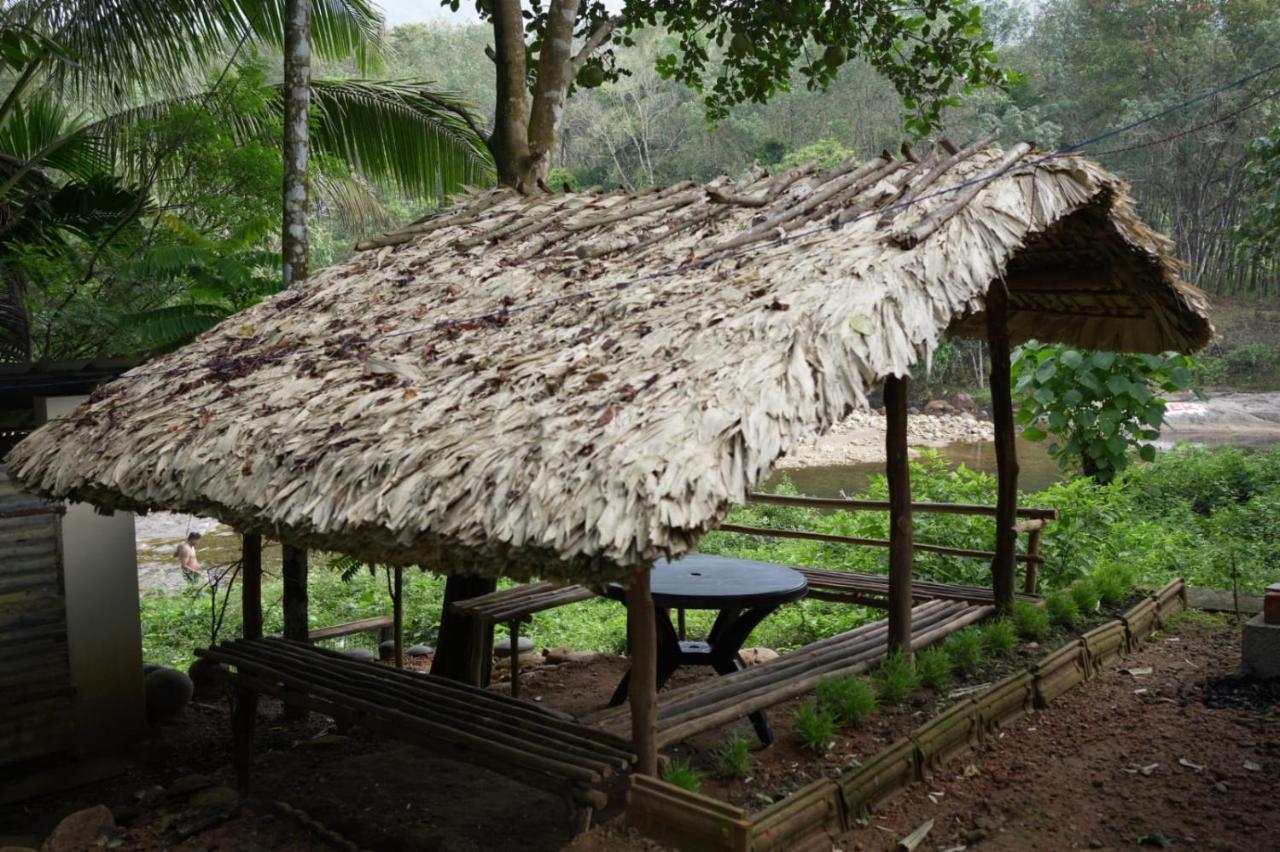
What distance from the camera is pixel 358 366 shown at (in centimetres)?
420

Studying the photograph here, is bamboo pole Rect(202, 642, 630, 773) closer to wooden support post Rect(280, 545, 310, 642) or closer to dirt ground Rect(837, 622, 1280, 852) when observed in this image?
dirt ground Rect(837, 622, 1280, 852)

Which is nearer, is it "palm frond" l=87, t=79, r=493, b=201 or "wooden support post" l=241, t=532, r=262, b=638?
"wooden support post" l=241, t=532, r=262, b=638

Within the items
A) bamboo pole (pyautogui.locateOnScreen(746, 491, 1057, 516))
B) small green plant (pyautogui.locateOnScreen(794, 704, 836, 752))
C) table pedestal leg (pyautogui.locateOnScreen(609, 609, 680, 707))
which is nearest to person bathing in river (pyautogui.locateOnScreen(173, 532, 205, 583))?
bamboo pole (pyautogui.locateOnScreen(746, 491, 1057, 516))

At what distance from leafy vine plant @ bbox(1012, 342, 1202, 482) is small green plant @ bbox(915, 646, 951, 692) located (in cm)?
489

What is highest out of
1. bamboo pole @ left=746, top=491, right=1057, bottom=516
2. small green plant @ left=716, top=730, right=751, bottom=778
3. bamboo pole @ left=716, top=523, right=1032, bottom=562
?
bamboo pole @ left=746, top=491, right=1057, bottom=516

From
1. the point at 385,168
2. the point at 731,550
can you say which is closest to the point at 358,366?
the point at 385,168

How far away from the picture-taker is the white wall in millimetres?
5598

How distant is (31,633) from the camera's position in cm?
546

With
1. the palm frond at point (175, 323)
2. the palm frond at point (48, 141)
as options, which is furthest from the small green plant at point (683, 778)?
the palm frond at point (48, 141)

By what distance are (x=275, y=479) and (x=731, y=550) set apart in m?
8.26

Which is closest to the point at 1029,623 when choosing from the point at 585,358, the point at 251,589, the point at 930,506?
the point at 930,506

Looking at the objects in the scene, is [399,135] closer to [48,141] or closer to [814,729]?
[48,141]

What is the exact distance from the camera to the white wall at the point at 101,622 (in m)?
5.60

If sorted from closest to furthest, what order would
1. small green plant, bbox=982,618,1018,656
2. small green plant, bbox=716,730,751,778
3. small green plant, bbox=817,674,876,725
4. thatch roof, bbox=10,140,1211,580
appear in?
thatch roof, bbox=10,140,1211,580 < small green plant, bbox=716,730,751,778 < small green plant, bbox=817,674,876,725 < small green plant, bbox=982,618,1018,656
